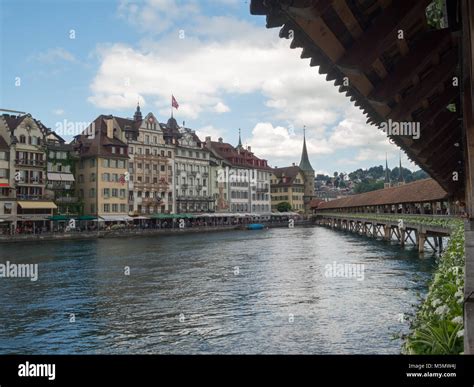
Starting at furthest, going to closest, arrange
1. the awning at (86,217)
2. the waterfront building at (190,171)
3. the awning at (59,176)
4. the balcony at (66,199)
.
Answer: the waterfront building at (190,171) < the balcony at (66,199) < the awning at (86,217) < the awning at (59,176)

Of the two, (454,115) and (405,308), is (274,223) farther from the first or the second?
(454,115)

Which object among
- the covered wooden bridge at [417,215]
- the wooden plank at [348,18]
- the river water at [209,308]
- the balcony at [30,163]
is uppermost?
the balcony at [30,163]

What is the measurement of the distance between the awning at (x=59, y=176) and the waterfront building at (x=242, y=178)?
38.8 metres

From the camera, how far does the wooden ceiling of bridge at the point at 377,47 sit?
5516mm

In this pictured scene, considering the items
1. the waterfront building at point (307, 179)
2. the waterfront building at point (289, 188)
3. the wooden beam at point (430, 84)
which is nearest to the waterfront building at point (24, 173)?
the wooden beam at point (430, 84)

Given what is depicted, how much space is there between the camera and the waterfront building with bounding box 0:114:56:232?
7000 cm

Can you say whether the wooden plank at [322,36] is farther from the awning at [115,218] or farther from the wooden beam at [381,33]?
the awning at [115,218]

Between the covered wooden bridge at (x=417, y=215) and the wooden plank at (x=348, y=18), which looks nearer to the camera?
the wooden plank at (x=348, y=18)

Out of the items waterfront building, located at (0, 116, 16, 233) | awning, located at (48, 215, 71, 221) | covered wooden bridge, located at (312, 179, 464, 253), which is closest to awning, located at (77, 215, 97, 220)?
awning, located at (48, 215, 71, 221)

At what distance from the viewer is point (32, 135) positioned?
73938mm

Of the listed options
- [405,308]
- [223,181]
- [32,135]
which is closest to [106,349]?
[405,308]

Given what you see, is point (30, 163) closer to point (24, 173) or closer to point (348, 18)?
point (24, 173)

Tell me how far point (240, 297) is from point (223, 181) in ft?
305

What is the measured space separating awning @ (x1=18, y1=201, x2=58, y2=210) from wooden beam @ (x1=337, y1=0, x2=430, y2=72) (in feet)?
234
